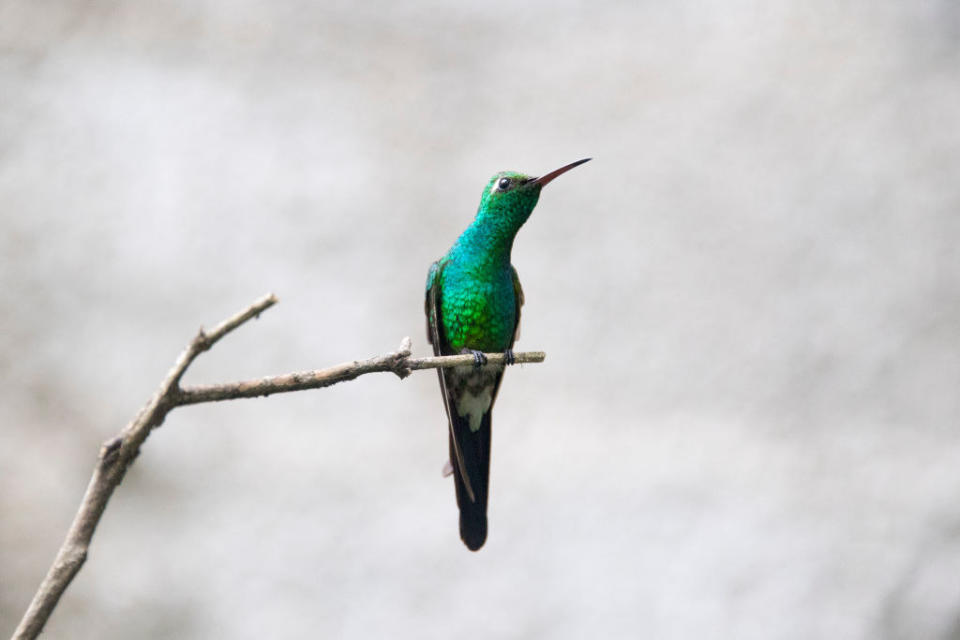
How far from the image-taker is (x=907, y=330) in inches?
147

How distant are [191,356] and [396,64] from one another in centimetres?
306

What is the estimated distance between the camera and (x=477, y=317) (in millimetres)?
1786

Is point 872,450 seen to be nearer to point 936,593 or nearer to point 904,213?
point 936,593

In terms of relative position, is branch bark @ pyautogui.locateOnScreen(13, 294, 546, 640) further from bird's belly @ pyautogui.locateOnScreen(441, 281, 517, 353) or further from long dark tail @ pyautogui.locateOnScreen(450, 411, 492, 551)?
bird's belly @ pyautogui.locateOnScreen(441, 281, 517, 353)

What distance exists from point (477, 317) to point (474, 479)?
33 centimetres

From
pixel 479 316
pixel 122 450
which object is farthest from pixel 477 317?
pixel 122 450

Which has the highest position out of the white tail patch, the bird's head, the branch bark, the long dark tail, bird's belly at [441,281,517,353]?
the bird's head

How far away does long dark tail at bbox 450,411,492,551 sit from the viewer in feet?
5.28

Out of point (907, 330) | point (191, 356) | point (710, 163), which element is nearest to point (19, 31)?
point (710, 163)

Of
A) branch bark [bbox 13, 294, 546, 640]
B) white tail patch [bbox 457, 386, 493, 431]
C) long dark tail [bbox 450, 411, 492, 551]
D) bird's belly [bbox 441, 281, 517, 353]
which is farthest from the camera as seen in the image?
white tail patch [bbox 457, 386, 493, 431]

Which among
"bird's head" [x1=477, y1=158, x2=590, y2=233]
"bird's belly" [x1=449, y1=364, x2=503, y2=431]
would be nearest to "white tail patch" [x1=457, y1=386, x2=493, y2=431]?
"bird's belly" [x1=449, y1=364, x2=503, y2=431]

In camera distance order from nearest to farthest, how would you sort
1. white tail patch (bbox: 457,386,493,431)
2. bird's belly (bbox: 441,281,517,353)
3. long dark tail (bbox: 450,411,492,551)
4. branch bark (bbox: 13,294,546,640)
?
1. branch bark (bbox: 13,294,546,640)
2. long dark tail (bbox: 450,411,492,551)
3. bird's belly (bbox: 441,281,517,353)
4. white tail patch (bbox: 457,386,493,431)

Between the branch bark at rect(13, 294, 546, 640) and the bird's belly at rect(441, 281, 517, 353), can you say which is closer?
the branch bark at rect(13, 294, 546, 640)

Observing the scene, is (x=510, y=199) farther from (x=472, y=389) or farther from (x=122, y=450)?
(x=122, y=450)
